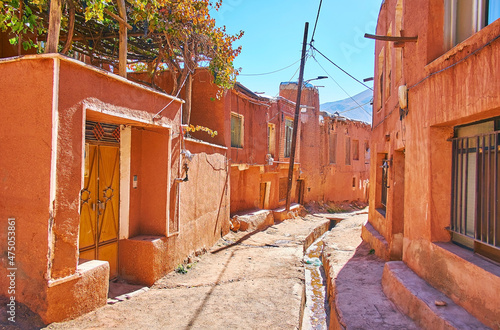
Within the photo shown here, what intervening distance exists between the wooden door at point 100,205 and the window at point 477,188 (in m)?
5.47

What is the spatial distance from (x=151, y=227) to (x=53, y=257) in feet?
9.03

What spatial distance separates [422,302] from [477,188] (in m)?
1.54

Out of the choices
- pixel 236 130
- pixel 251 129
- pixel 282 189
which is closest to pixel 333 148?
pixel 282 189

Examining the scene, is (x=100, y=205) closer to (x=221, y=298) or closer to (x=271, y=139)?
(x=221, y=298)

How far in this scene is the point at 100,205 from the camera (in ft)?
19.7

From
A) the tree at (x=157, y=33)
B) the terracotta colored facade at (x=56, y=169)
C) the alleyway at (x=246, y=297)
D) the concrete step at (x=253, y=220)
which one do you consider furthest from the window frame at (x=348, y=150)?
the terracotta colored facade at (x=56, y=169)

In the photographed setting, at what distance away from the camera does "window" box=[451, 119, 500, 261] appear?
12.6 feet

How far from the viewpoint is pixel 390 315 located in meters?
4.88

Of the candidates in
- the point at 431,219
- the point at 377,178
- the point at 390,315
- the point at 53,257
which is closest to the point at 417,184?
the point at 431,219

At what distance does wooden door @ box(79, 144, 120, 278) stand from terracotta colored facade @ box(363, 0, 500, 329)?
5135mm

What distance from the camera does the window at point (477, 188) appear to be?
12.6 feet

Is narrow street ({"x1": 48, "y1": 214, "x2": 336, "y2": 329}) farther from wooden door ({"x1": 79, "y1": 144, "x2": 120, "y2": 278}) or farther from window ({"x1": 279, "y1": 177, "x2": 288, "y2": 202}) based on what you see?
window ({"x1": 279, "y1": 177, "x2": 288, "y2": 202})

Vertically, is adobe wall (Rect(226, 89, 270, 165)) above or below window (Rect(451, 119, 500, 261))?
above

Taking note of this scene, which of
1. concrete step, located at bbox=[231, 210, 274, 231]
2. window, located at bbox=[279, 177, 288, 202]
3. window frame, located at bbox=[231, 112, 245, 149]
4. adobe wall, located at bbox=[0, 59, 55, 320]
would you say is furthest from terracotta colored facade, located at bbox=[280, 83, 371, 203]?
adobe wall, located at bbox=[0, 59, 55, 320]
